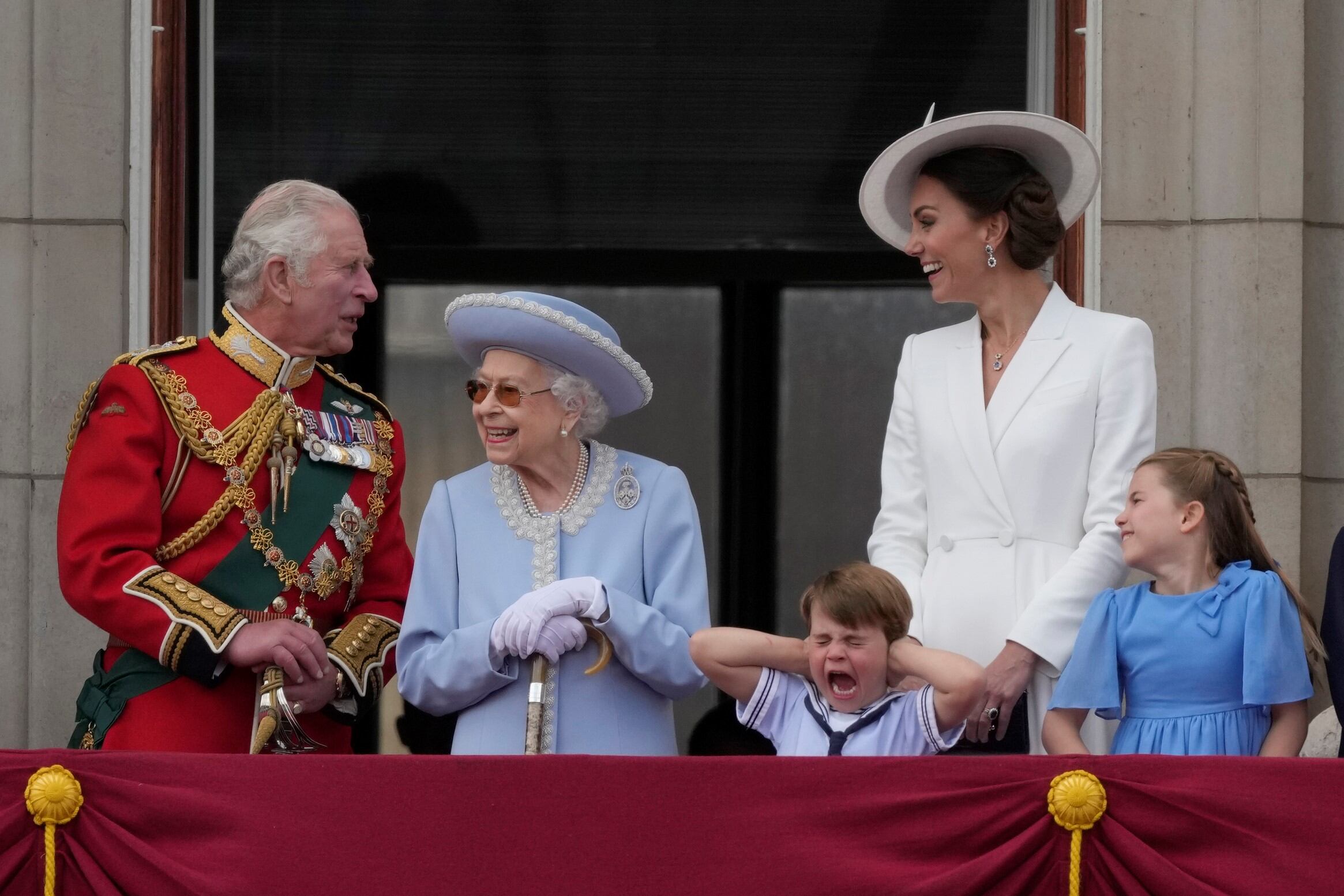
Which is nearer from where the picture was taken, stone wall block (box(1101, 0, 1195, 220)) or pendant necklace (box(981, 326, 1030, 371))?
pendant necklace (box(981, 326, 1030, 371))

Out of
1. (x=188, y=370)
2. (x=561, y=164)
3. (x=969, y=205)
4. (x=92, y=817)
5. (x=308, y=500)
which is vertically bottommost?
(x=92, y=817)

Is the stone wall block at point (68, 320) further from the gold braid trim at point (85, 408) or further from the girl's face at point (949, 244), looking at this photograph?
the girl's face at point (949, 244)

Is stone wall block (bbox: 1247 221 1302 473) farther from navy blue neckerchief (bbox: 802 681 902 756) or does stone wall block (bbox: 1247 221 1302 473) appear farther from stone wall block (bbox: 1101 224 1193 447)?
navy blue neckerchief (bbox: 802 681 902 756)

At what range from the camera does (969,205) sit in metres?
3.67

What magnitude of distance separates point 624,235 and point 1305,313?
90.1 inches

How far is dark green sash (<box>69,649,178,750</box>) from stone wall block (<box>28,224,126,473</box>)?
1.40 meters

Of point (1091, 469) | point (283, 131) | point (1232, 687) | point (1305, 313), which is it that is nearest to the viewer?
point (1232, 687)

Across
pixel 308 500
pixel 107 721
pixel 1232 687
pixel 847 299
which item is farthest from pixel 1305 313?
pixel 107 721

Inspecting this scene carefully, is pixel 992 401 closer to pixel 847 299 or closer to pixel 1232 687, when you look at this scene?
pixel 1232 687

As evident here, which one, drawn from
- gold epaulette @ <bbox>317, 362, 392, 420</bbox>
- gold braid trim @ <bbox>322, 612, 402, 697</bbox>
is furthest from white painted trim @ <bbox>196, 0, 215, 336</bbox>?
gold braid trim @ <bbox>322, 612, 402, 697</bbox>

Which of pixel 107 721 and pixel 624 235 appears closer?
pixel 107 721

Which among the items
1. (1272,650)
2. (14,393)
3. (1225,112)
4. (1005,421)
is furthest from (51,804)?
(1225,112)

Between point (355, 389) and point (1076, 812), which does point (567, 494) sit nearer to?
point (355, 389)

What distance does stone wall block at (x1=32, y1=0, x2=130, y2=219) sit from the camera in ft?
16.3
